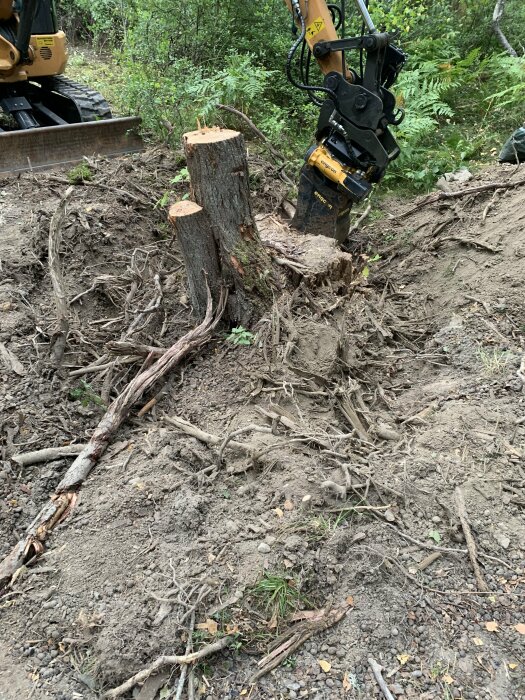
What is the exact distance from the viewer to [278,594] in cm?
220

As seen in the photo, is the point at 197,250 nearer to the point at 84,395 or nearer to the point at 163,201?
the point at 84,395

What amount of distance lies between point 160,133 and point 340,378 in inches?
180

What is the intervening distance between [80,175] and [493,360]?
4410 millimetres

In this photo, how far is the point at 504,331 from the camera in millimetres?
3660

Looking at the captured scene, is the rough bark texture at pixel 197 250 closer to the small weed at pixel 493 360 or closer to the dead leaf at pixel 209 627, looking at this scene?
the small weed at pixel 493 360

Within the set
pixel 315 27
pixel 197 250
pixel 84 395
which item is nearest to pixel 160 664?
pixel 84 395

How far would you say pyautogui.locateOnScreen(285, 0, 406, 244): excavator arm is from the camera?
4359 millimetres

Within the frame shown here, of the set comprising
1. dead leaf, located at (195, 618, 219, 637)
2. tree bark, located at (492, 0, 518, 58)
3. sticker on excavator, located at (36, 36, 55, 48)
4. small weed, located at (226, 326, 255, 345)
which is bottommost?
dead leaf, located at (195, 618, 219, 637)

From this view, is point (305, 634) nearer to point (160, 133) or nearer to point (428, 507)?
point (428, 507)

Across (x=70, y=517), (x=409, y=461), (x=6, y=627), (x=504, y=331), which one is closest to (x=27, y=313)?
(x=70, y=517)

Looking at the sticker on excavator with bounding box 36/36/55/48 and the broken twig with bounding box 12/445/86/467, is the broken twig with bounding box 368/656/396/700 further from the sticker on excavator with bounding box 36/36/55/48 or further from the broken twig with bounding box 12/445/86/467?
the sticker on excavator with bounding box 36/36/55/48

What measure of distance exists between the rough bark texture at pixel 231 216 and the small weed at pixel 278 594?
1.86 m

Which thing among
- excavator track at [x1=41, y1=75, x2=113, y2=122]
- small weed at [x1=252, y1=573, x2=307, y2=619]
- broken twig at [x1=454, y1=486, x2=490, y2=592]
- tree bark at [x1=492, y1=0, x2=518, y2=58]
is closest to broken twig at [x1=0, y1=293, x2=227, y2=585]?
small weed at [x1=252, y1=573, x2=307, y2=619]

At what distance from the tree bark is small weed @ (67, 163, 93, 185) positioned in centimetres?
652
